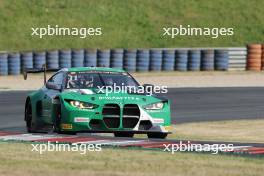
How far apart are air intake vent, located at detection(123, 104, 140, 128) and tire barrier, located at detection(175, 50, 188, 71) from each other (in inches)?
901

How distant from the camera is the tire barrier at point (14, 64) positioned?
36.5 meters

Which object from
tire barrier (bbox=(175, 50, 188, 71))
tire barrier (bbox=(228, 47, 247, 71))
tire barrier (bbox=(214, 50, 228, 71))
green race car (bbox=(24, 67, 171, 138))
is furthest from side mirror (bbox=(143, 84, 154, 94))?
tire barrier (bbox=(228, 47, 247, 71))

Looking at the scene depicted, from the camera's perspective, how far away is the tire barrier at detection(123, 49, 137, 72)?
3844 cm

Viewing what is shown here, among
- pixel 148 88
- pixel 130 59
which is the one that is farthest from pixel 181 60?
pixel 148 88

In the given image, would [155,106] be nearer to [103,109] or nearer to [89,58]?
[103,109]

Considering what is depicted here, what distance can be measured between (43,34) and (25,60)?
975 cm

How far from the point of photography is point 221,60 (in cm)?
3997

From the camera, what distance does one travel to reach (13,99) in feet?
89.0

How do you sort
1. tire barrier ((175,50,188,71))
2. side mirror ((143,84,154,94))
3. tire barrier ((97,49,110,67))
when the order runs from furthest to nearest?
tire barrier ((175,50,188,71)) → tire barrier ((97,49,110,67)) → side mirror ((143,84,154,94))

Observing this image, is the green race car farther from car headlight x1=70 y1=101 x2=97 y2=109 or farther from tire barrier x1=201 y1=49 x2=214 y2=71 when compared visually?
tire barrier x1=201 y1=49 x2=214 y2=71

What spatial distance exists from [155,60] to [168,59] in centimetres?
55

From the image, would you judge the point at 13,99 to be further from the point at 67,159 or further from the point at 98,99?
the point at 67,159

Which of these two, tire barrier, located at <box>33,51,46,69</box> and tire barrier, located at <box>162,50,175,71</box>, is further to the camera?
tire barrier, located at <box>162,50,175,71</box>

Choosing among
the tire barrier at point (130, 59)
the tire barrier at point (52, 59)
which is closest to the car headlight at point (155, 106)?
the tire barrier at point (52, 59)
